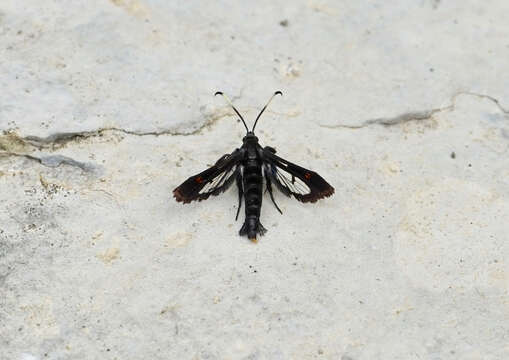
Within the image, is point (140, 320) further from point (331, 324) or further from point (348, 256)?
point (348, 256)

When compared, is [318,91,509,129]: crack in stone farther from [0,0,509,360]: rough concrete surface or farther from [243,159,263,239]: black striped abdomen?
[243,159,263,239]: black striped abdomen

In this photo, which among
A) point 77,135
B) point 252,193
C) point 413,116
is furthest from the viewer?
point 413,116

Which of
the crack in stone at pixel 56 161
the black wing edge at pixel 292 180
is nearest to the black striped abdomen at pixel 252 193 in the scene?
the black wing edge at pixel 292 180

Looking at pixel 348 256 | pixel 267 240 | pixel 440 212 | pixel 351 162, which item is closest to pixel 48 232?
pixel 267 240

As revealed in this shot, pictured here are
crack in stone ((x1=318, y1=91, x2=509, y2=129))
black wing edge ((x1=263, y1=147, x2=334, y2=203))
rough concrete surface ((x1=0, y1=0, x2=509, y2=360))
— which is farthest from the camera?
crack in stone ((x1=318, y1=91, x2=509, y2=129))

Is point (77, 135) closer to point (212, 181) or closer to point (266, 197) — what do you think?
point (212, 181)

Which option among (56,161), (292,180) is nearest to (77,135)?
(56,161)

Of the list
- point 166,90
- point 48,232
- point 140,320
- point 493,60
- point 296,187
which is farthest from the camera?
point 493,60

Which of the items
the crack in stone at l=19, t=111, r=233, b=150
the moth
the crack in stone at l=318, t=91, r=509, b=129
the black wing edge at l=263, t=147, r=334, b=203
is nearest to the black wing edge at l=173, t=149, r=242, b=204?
the moth
